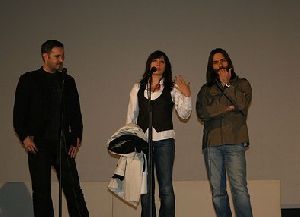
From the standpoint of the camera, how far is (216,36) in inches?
200

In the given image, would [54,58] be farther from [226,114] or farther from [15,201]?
[15,201]

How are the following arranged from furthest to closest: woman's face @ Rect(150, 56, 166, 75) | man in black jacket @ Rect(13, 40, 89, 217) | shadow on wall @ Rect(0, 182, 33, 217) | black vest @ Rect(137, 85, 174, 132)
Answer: shadow on wall @ Rect(0, 182, 33, 217), woman's face @ Rect(150, 56, 166, 75), black vest @ Rect(137, 85, 174, 132), man in black jacket @ Rect(13, 40, 89, 217)

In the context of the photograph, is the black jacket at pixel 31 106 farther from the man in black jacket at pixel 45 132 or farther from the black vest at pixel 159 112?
the black vest at pixel 159 112

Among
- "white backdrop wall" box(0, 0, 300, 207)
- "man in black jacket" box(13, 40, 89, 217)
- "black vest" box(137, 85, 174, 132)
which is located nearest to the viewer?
"man in black jacket" box(13, 40, 89, 217)

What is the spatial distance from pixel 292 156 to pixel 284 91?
0.72 metres

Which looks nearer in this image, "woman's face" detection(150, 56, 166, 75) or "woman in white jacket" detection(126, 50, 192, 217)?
"woman in white jacket" detection(126, 50, 192, 217)

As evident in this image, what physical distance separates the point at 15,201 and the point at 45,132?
1235 mm

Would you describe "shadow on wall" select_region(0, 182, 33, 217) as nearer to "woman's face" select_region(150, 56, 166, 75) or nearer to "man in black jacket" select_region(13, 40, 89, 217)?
"man in black jacket" select_region(13, 40, 89, 217)

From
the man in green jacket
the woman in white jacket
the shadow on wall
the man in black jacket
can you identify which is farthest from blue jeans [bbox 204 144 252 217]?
the shadow on wall

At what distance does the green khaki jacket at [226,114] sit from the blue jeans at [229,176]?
7 centimetres

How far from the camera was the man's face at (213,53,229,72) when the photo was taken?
3646mm

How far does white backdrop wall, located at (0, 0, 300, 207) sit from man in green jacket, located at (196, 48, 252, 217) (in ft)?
4.46

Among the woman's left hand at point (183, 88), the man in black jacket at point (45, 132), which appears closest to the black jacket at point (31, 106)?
the man in black jacket at point (45, 132)

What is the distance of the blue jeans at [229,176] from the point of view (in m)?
3.44
